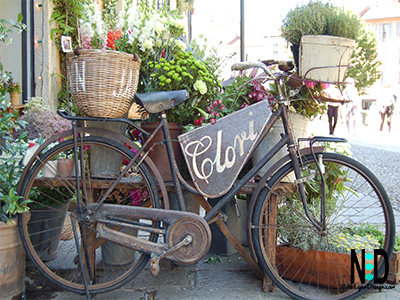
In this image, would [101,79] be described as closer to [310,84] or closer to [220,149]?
[220,149]

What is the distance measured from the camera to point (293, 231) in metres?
2.74

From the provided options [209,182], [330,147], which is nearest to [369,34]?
[330,147]

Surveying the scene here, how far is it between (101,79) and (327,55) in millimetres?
1390

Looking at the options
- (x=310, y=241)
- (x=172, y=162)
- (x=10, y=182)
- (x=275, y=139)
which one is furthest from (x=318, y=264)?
(x=10, y=182)

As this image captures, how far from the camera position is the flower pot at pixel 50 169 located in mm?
2547

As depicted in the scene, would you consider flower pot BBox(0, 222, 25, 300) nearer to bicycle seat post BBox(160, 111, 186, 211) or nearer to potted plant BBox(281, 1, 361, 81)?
bicycle seat post BBox(160, 111, 186, 211)

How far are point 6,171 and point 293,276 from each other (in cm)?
222

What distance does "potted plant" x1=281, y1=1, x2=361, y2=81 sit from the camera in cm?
228

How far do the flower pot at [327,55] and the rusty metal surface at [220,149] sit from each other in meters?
0.39

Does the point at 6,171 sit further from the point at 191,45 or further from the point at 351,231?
the point at 351,231

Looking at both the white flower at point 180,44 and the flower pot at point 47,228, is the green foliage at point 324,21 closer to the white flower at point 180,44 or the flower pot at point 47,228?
the white flower at point 180,44

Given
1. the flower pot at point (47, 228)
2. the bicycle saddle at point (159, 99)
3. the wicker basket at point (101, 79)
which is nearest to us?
the wicker basket at point (101, 79)

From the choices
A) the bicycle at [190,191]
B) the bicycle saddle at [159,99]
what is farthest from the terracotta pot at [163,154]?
the bicycle saddle at [159,99]

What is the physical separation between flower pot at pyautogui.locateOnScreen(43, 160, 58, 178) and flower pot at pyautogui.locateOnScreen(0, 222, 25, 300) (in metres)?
0.38
